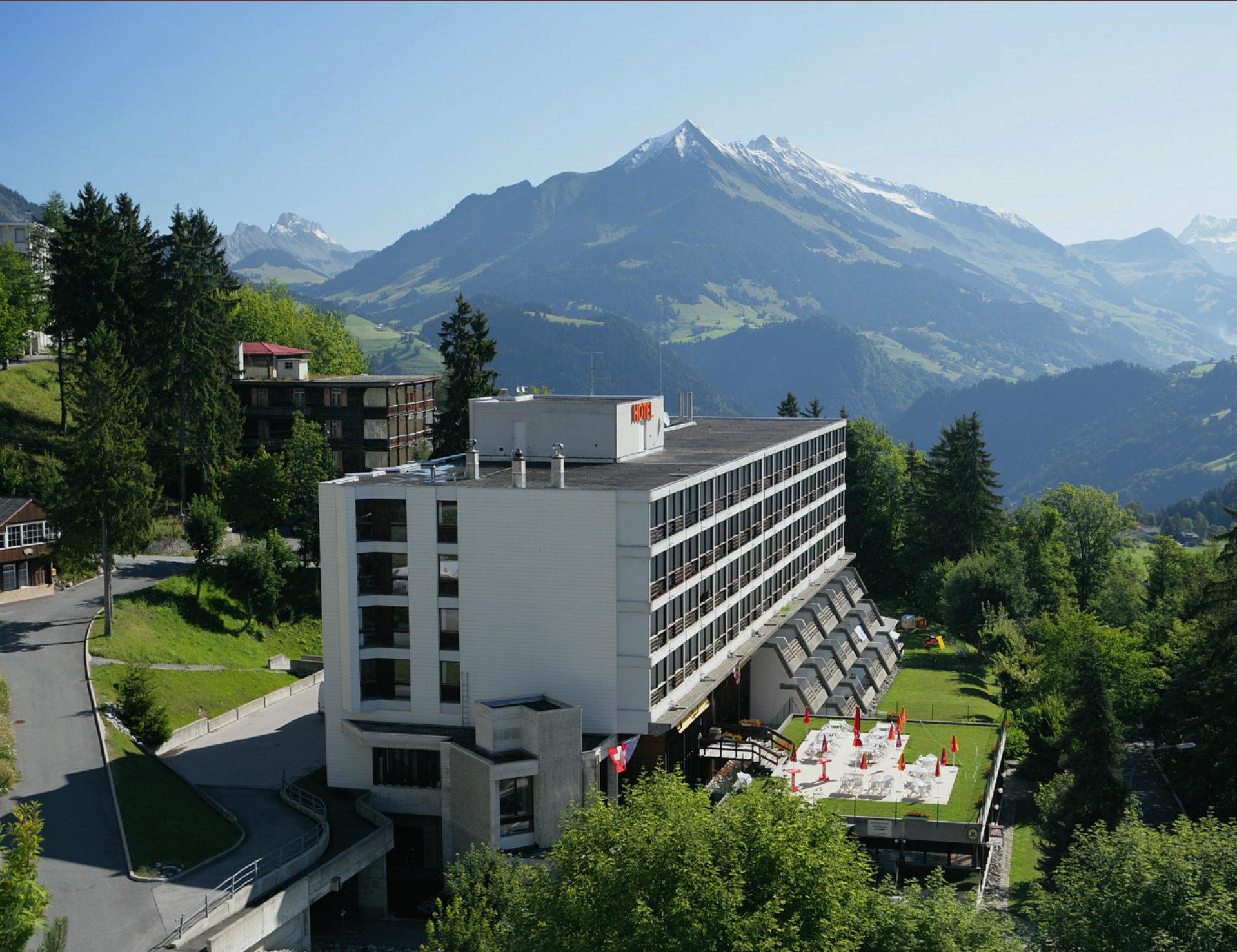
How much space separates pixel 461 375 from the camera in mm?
86625

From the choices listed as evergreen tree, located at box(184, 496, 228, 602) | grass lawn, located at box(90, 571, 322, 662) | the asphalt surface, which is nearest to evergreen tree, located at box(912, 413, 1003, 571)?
grass lawn, located at box(90, 571, 322, 662)

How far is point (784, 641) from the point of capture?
64000 mm

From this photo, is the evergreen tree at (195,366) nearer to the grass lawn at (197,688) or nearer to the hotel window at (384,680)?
the grass lawn at (197,688)

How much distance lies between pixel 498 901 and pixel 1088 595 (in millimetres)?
79025

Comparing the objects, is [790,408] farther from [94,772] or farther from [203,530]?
[94,772]

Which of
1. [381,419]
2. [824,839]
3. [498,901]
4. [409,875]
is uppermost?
[381,419]

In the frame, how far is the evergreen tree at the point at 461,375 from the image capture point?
83.5m

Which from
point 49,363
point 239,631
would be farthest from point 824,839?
point 49,363

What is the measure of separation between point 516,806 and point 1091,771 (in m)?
22.2

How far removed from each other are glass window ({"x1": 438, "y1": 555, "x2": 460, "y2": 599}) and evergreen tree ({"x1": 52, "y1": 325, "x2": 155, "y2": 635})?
19.8 m

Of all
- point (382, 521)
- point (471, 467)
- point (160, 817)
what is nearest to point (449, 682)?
point (382, 521)

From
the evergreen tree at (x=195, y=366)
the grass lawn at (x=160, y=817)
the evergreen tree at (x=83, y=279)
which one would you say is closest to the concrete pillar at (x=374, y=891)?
the grass lawn at (x=160, y=817)

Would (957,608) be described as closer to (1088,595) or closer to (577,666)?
(1088,595)

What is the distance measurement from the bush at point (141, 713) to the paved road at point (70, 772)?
1626 millimetres
